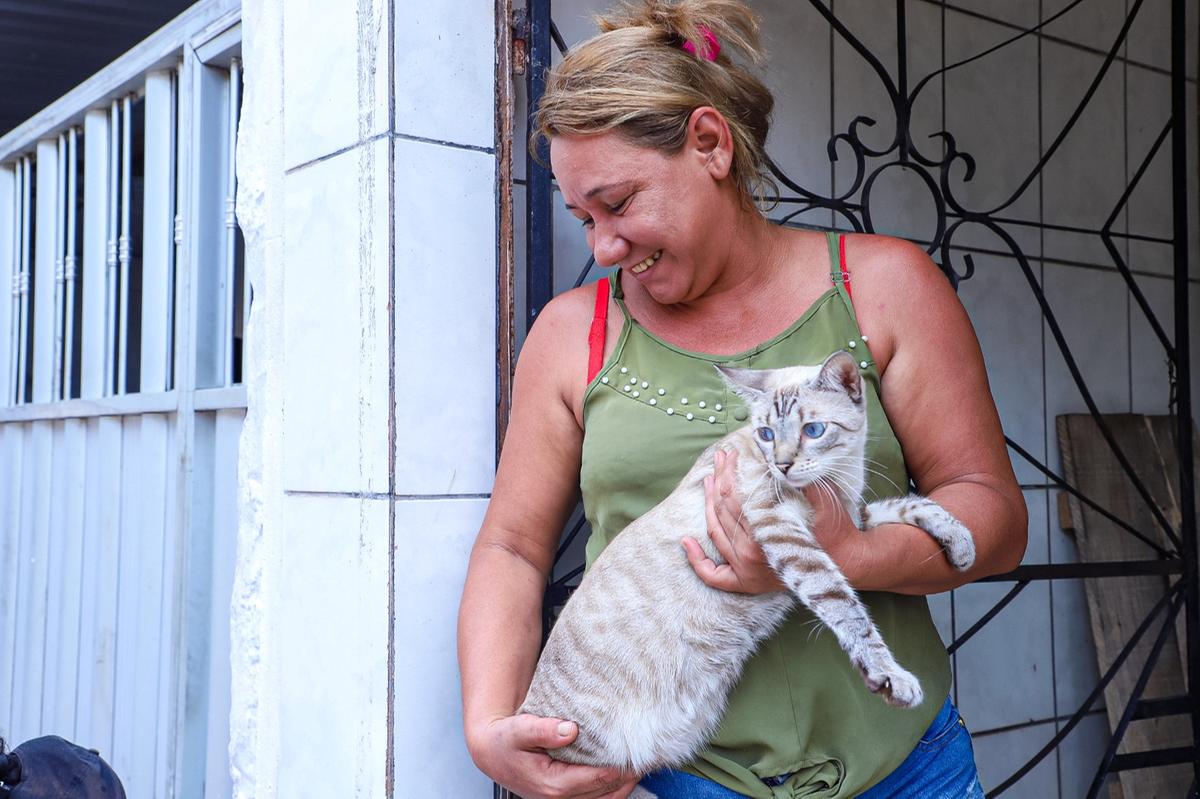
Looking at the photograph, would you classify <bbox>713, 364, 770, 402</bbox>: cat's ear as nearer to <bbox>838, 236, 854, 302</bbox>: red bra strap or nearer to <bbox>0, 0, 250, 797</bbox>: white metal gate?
<bbox>838, 236, 854, 302</bbox>: red bra strap

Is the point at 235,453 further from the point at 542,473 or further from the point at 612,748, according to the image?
the point at 612,748

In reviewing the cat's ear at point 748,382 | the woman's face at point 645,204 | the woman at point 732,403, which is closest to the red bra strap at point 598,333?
the woman at point 732,403

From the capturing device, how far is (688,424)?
63.5 inches

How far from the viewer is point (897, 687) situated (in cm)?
136

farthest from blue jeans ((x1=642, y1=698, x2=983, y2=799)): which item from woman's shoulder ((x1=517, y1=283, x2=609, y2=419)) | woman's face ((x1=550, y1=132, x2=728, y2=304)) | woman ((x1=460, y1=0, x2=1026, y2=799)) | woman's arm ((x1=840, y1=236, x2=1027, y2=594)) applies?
woman's face ((x1=550, y1=132, x2=728, y2=304))

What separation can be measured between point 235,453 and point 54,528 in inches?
51.9

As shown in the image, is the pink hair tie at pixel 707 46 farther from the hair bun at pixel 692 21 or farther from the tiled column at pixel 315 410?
the tiled column at pixel 315 410

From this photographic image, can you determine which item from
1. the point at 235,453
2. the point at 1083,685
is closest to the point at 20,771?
the point at 235,453

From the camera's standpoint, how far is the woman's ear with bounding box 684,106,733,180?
1599mm

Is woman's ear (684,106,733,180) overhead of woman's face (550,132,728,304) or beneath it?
overhead

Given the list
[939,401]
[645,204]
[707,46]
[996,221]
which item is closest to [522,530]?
[645,204]

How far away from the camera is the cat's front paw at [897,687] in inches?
53.5

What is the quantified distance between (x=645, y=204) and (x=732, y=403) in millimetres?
313

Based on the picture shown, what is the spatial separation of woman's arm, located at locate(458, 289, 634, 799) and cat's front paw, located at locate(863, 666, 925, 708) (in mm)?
573
